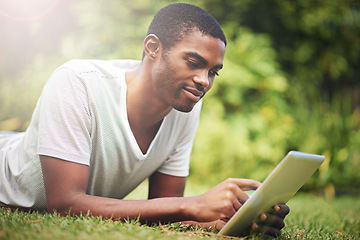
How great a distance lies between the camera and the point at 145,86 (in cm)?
254

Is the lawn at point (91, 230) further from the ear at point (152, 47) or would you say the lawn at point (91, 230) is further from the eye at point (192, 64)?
the ear at point (152, 47)

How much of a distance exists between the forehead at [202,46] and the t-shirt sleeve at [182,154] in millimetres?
734

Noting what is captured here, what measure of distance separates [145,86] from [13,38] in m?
6.07

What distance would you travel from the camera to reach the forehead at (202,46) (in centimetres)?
227

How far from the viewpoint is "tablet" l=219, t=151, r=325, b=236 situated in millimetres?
1716

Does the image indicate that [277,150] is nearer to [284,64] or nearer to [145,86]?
[284,64]

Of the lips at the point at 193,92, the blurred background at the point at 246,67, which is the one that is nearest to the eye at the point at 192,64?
the lips at the point at 193,92

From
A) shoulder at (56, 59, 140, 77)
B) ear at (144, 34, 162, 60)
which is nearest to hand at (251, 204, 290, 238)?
ear at (144, 34, 162, 60)

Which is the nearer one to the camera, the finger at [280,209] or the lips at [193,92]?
the finger at [280,209]

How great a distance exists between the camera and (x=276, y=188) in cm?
185

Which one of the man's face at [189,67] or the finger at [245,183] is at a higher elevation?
the man's face at [189,67]

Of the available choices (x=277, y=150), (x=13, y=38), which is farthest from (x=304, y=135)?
(x=13, y=38)

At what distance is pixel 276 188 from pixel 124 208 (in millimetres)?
774

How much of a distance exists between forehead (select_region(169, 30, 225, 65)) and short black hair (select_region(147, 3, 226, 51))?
0.09 feet
